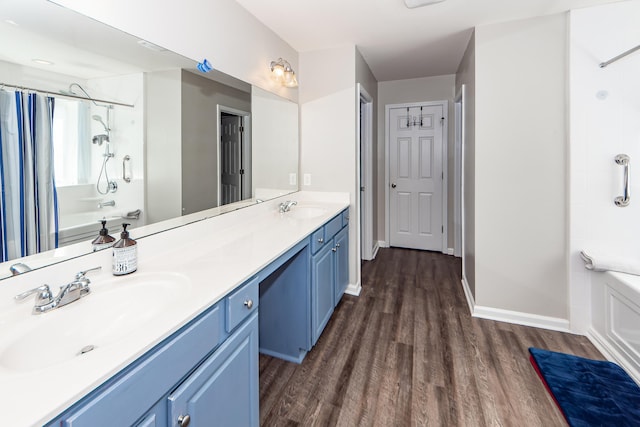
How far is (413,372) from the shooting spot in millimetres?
1912

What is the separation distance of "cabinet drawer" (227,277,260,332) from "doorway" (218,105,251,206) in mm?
897

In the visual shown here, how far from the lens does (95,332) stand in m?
0.97

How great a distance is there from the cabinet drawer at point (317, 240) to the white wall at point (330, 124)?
0.89 m

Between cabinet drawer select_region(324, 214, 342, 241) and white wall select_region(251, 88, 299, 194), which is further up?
white wall select_region(251, 88, 299, 194)

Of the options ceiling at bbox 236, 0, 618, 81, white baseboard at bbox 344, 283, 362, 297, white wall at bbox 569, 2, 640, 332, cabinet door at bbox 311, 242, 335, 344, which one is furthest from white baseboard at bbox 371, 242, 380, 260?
ceiling at bbox 236, 0, 618, 81

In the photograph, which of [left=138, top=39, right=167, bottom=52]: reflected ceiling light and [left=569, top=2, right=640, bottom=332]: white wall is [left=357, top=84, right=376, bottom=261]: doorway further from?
[left=138, top=39, right=167, bottom=52]: reflected ceiling light

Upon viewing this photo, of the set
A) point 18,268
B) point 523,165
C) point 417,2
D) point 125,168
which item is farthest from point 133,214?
point 523,165

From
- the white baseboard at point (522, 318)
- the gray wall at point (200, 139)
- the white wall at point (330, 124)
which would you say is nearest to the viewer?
the gray wall at point (200, 139)

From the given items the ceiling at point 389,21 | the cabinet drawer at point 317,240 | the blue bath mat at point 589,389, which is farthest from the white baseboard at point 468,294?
the ceiling at point 389,21

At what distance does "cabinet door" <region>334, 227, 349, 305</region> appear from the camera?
2.55 m

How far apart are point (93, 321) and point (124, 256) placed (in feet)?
1.04

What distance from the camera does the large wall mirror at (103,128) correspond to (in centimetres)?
103

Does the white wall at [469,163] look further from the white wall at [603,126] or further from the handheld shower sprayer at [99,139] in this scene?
the handheld shower sprayer at [99,139]

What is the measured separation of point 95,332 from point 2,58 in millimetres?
887
